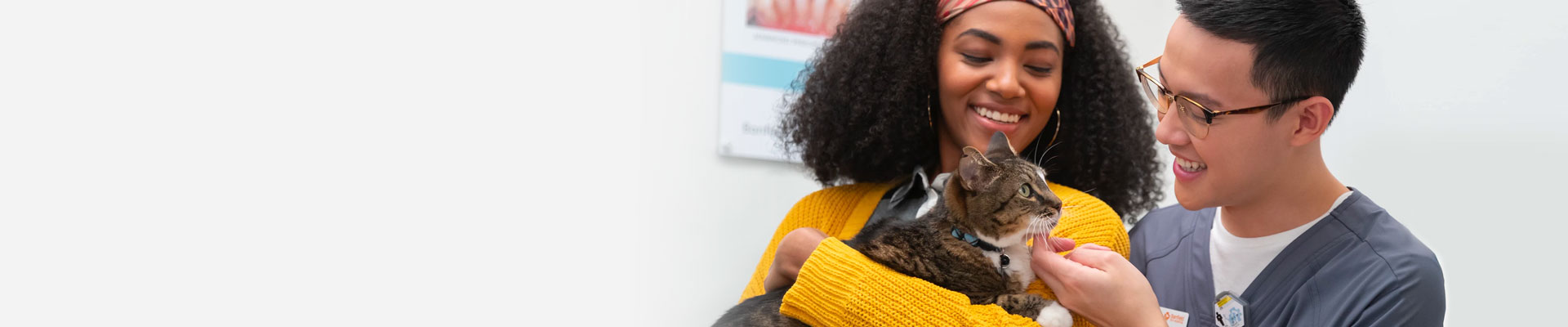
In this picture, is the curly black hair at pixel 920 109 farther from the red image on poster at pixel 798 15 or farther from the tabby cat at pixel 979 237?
the red image on poster at pixel 798 15

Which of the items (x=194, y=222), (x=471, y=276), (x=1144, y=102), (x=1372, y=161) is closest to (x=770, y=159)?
(x=471, y=276)

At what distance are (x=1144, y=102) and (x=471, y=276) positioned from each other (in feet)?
5.42

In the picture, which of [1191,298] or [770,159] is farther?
[770,159]

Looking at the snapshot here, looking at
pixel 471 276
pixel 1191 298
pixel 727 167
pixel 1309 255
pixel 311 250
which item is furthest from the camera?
pixel 727 167

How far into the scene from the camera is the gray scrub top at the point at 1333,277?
4.45ft

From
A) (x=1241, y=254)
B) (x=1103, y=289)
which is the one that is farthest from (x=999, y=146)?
(x=1241, y=254)

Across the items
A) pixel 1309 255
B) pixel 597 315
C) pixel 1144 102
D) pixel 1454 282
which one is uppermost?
pixel 1144 102

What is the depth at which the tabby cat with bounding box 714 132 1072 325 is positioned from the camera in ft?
4.92

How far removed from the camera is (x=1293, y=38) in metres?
1.39

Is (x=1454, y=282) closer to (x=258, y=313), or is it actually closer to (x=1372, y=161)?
(x=1372, y=161)

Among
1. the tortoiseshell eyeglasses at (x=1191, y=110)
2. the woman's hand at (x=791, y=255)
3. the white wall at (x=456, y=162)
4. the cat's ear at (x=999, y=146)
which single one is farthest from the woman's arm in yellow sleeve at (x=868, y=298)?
the white wall at (x=456, y=162)

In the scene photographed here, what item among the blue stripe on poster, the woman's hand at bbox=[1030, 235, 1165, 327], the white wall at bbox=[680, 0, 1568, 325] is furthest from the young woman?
the white wall at bbox=[680, 0, 1568, 325]

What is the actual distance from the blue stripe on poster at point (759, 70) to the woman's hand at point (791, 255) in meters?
0.93

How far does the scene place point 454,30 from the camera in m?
2.40
